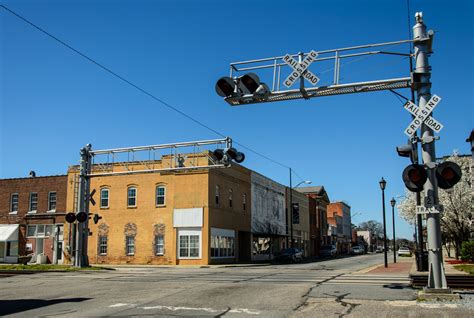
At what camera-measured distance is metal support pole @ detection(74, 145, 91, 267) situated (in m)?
29.8

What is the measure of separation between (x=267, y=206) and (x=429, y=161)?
137 feet

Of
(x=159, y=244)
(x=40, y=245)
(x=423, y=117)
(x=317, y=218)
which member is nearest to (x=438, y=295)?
(x=423, y=117)

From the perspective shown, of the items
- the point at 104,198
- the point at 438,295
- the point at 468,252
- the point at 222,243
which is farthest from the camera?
the point at 104,198

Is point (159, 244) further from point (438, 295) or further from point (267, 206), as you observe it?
point (438, 295)

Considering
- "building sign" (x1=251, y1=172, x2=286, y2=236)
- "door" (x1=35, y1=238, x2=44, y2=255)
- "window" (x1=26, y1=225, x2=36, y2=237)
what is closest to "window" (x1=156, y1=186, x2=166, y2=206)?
"building sign" (x1=251, y1=172, x2=286, y2=236)

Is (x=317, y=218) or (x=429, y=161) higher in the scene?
(x=317, y=218)

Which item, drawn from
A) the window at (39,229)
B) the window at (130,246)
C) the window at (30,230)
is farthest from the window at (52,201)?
the window at (130,246)

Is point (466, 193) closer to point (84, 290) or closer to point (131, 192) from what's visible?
point (131, 192)

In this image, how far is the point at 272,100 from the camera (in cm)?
1429

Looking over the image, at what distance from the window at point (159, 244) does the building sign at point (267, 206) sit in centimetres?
1101

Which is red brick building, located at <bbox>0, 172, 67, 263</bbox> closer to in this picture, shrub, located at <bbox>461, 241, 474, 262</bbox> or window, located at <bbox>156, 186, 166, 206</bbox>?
window, located at <bbox>156, 186, 166, 206</bbox>

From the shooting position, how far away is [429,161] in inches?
498

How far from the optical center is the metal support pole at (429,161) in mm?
12219

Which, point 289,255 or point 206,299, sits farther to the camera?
point 289,255
